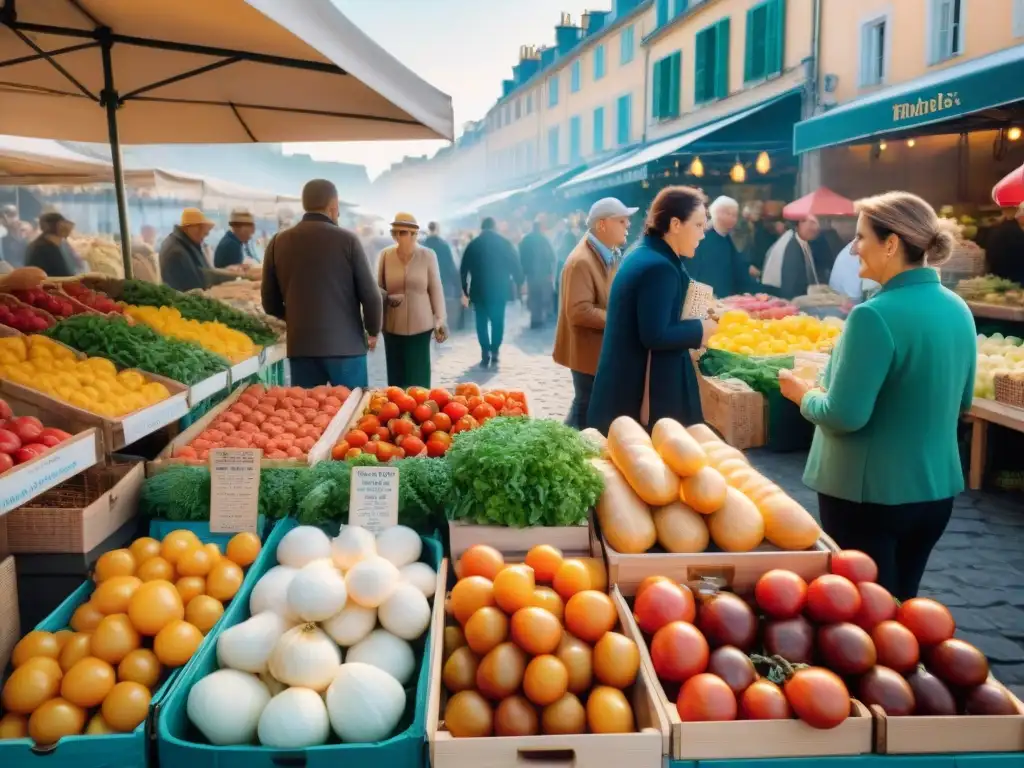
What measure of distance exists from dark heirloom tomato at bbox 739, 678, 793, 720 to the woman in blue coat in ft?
7.13

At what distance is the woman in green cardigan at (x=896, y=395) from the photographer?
264 cm

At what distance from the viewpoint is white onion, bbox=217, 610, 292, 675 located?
2230mm

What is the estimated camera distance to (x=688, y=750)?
190 cm

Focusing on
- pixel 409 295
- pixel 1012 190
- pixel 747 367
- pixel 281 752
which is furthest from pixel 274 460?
pixel 1012 190

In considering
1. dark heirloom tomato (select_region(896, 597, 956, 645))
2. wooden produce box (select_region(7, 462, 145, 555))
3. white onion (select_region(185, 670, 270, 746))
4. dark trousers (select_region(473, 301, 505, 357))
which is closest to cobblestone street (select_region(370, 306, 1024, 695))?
dark heirloom tomato (select_region(896, 597, 956, 645))

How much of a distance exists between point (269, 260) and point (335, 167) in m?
99.0

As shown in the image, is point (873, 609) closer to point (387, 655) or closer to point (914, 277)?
point (914, 277)

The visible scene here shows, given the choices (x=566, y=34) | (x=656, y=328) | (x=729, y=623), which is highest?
(x=566, y=34)

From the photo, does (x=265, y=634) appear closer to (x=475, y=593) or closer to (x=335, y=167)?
(x=475, y=593)

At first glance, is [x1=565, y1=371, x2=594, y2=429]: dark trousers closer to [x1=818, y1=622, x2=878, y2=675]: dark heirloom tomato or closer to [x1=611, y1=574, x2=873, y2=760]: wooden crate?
[x1=818, y1=622, x2=878, y2=675]: dark heirloom tomato

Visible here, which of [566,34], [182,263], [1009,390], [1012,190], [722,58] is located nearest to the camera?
[1009,390]

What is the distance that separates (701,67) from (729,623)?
18362 mm

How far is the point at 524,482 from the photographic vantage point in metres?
2.66

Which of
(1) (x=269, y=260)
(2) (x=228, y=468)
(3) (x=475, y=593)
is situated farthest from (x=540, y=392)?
(3) (x=475, y=593)
